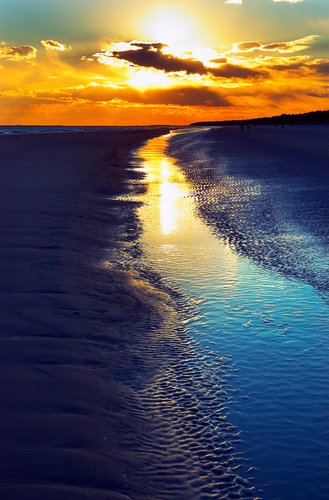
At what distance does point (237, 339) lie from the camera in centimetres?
582

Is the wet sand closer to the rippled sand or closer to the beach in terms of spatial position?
the beach

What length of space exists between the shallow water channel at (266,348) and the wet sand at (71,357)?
62cm

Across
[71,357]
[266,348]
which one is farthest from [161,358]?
[266,348]

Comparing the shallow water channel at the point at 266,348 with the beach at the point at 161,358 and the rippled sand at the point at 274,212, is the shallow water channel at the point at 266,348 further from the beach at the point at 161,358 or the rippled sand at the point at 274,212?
the rippled sand at the point at 274,212

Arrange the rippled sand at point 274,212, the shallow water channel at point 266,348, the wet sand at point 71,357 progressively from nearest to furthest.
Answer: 1. the wet sand at point 71,357
2. the shallow water channel at point 266,348
3. the rippled sand at point 274,212

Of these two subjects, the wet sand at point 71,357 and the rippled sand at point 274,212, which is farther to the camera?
the rippled sand at point 274,212

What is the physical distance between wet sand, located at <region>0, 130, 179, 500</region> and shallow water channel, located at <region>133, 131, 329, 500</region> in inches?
24.3

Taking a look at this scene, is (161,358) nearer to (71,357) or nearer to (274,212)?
(71,357)

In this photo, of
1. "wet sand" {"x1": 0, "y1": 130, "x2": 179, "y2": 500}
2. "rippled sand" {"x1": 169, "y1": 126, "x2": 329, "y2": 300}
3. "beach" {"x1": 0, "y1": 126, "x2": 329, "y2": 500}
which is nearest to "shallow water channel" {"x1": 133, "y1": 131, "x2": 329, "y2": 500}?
"beach" {"x1": 0, "y1": 126, "x2": 329, "y2": 500}

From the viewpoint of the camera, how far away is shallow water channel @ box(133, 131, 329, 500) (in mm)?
3746

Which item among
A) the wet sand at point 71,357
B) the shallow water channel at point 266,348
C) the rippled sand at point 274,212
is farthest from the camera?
the rippled sand at point 274,212

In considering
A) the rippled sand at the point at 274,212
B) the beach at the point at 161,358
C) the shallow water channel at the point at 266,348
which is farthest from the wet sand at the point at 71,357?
the rippled sand at the point at 274,212

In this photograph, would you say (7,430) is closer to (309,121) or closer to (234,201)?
(234,201)

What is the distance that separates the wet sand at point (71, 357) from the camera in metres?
3.51
